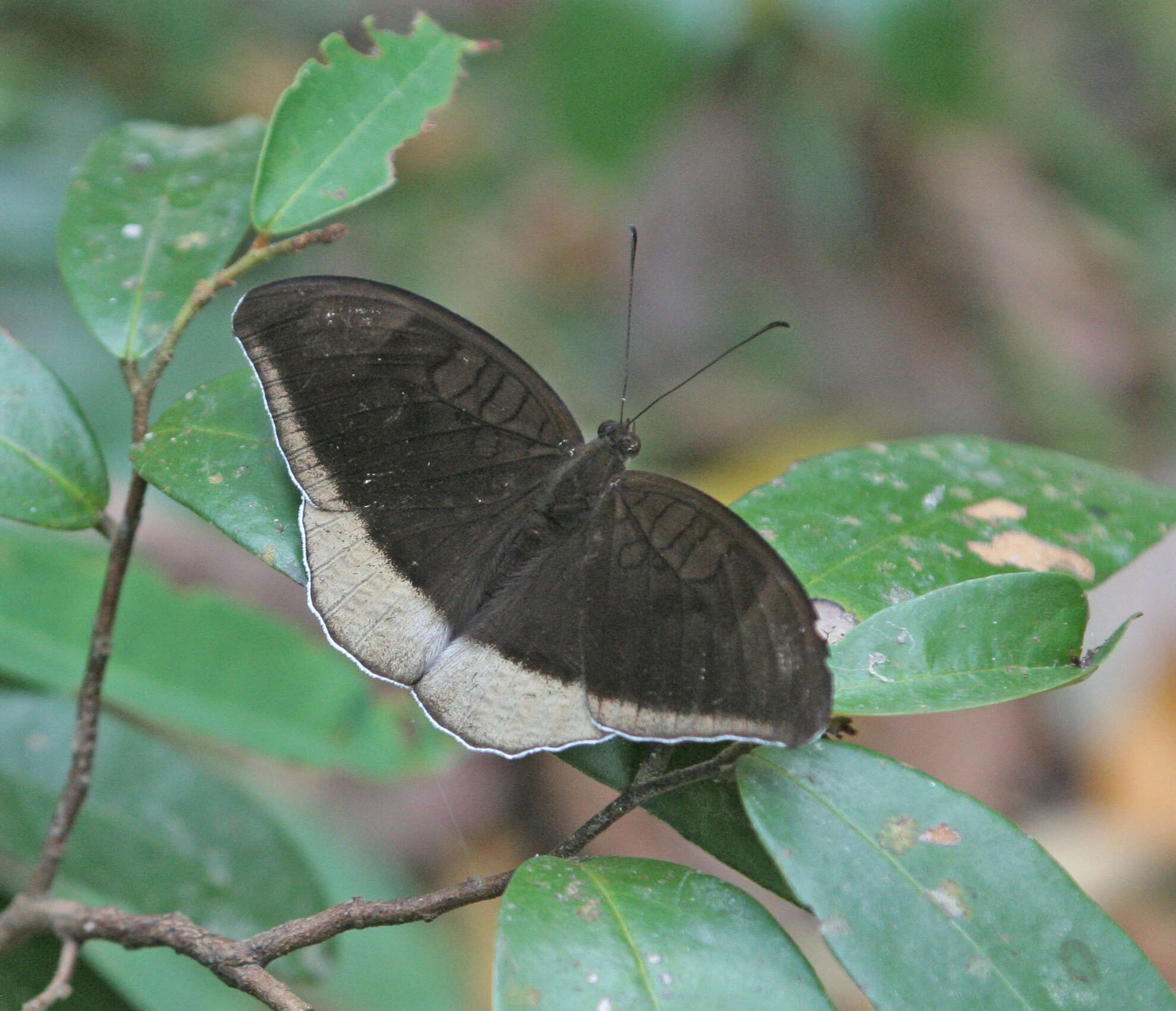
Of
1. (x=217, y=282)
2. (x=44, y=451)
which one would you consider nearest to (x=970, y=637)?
(x=217, y=282)

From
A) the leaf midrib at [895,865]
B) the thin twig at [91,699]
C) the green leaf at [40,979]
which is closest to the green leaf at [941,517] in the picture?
the leaf midrib at [895,865]

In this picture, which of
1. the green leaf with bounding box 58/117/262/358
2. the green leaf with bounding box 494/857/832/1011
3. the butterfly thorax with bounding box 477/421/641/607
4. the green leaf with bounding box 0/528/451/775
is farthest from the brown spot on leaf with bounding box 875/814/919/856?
the green leaf with bounding box 0/528/451/775

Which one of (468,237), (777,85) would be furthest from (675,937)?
(777,85)

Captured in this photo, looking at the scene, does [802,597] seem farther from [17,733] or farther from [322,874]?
[322,874]

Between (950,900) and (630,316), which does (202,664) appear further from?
(950,900)

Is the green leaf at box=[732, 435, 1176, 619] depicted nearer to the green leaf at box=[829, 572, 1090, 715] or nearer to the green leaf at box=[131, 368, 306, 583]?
the green leaf at box=[829, 572, 1090, 715]
